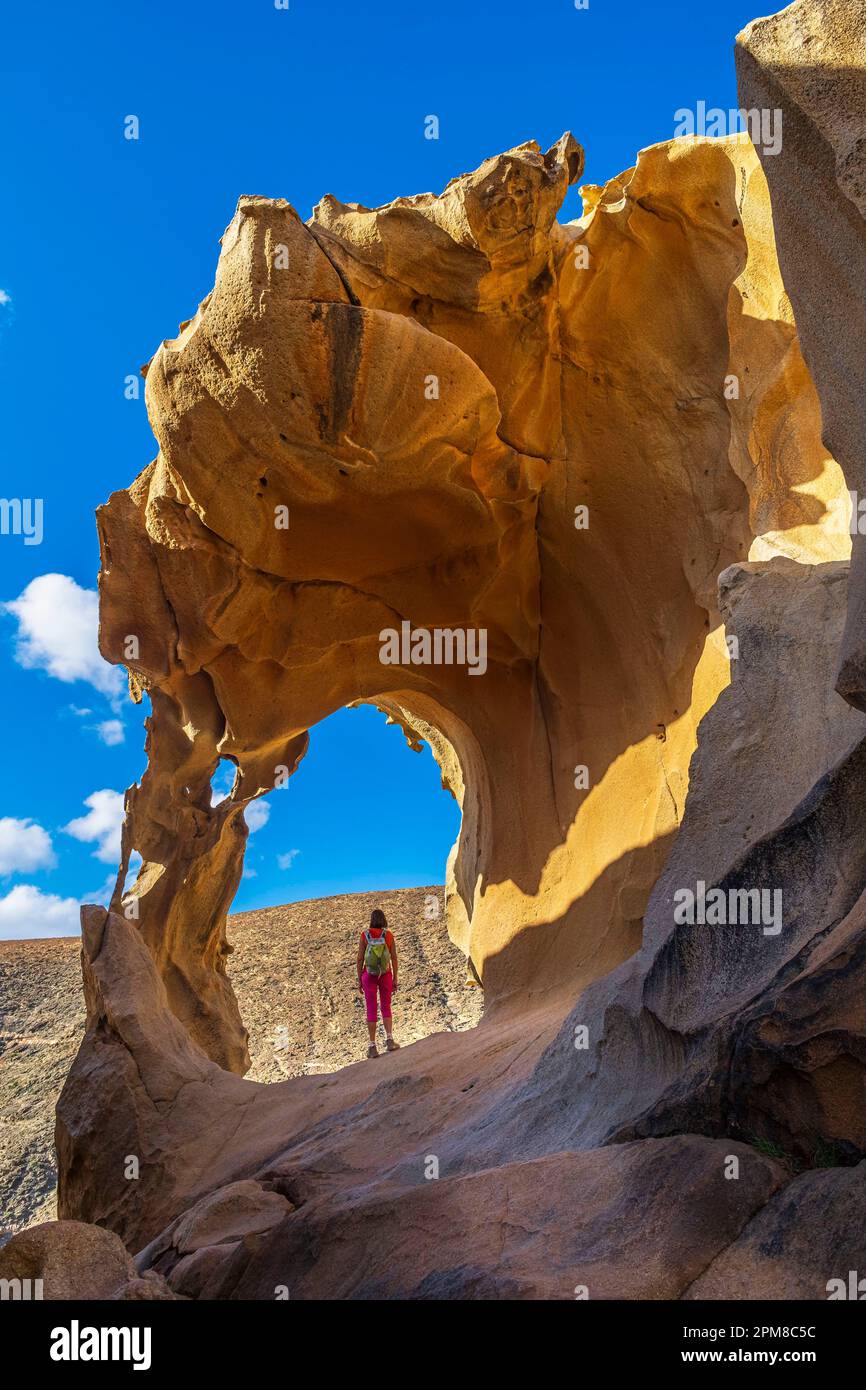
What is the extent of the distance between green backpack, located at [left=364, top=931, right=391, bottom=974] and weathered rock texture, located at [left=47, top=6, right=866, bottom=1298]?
29.4 inches

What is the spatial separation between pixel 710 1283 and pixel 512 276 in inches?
225

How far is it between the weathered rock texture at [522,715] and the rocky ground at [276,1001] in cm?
610

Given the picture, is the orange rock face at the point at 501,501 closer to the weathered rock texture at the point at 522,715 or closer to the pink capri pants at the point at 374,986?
the weathered rock texture at the point at 522,715

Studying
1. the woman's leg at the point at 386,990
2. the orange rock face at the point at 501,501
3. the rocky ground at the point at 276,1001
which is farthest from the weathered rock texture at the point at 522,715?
the rocky ground at the point at 276,1001

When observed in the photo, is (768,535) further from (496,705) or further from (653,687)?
(496,705)

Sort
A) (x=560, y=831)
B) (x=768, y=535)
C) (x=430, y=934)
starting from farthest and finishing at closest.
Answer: (x=430, y=934) < (x=560, y=831) < (x=768, y=535)

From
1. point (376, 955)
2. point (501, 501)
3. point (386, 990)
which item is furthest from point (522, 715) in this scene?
point (386, 990)

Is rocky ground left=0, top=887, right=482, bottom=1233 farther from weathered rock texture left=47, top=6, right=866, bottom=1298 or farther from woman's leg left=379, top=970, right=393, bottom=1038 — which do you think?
woman's leg left=379, top=970, right=393, bottom=1038

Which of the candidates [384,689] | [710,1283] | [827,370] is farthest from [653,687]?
[710,1283]

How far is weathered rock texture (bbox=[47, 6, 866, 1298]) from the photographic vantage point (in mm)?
3215

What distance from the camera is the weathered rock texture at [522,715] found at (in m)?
3.21

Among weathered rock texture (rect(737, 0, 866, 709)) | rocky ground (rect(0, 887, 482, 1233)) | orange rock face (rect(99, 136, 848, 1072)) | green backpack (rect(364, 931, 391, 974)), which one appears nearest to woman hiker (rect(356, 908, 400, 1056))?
green backpack (rect(364, 931, 391, 974))

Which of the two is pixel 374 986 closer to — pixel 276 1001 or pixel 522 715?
pixel 522 715

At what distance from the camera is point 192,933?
9.49 m
